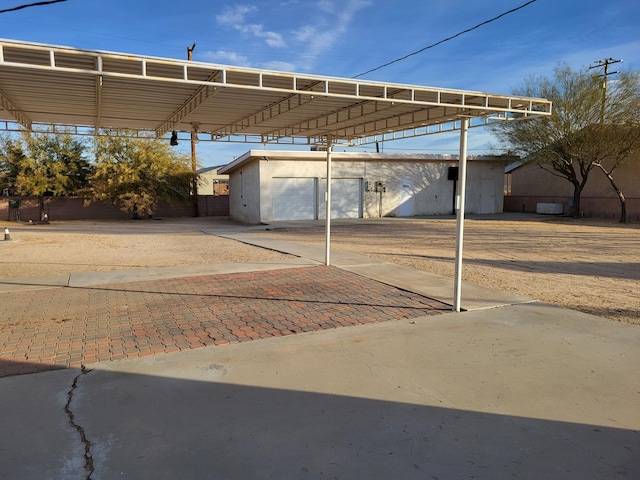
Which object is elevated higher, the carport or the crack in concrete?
the carport

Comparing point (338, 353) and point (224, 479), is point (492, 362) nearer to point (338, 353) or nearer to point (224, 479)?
point (338, 353)

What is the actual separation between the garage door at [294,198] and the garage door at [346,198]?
1.14m

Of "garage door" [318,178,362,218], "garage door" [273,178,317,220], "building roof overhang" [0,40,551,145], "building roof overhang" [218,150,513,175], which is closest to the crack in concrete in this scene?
"building roof overhang" [0,40,551,145]

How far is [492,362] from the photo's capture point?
4.40 meters

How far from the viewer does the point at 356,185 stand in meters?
26.8

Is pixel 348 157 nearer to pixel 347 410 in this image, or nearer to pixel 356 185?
pixel 356 185

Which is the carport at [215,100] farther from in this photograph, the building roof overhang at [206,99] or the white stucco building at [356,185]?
the white stucco building at [356,185]

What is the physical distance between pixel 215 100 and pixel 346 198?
1903 centimetres

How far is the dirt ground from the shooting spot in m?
7.62

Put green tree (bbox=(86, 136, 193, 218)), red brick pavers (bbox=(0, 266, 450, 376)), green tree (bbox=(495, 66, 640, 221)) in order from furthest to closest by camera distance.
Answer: green tree (bbox=(86, 136, 193, 218))
green tree (bbox=(495, 66, 640, 221))
red brick pavers (bbox=(0, 266, 450, 376))

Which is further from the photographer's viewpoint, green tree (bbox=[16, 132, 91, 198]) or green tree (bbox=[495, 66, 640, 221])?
green tree (bbox=[16, 132, 91, 198])

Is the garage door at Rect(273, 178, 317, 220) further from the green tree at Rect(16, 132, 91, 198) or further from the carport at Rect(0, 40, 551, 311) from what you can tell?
the green tree at Rect(16, 132, 91, 198)

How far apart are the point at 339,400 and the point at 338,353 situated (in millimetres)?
1020

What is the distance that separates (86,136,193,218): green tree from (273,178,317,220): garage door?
9.88 meters
